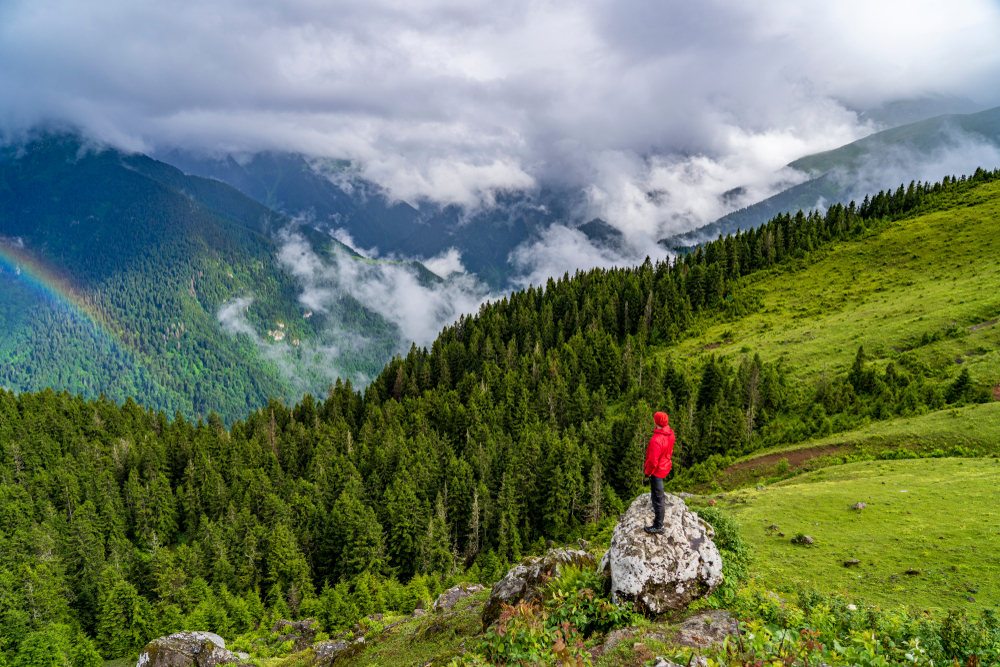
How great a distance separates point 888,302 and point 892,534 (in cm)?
9712

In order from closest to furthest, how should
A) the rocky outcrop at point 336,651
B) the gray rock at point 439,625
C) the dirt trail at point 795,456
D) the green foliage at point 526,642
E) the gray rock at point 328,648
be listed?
the green foliage at point 526,642 < the gray rock at point 439,625 < the rocky outcrop at point 336,651 < the gray rock at point 328,648 < the dirt trail at point 795,456

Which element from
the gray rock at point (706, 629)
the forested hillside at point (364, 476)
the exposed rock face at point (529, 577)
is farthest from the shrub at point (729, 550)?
the forested hillside at point (364, 476)

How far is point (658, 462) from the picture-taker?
16281mm

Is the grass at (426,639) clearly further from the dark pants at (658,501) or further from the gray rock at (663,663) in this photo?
the gray rock at (663,663)

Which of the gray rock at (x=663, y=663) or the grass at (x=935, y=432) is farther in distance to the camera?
the grass at (x=935, y=432)

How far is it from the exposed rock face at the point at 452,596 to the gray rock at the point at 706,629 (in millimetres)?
16541

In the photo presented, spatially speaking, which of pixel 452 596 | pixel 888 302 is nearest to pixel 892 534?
pixel 452 596

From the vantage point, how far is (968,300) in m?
77.4

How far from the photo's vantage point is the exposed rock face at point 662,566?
15406mm

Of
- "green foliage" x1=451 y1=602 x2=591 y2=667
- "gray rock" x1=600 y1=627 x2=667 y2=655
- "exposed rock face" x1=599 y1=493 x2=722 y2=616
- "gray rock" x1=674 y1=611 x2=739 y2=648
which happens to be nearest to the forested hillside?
"exposed rock face" x1=599 y1=493 x2=722 y2=616

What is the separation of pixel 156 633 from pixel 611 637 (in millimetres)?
71507

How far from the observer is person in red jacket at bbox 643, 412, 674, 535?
16031 millimetres

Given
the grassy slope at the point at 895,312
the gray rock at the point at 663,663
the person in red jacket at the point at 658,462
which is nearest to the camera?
the gray rock at the point at 663,663

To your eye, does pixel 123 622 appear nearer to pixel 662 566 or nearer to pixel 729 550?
pixel 662 566
